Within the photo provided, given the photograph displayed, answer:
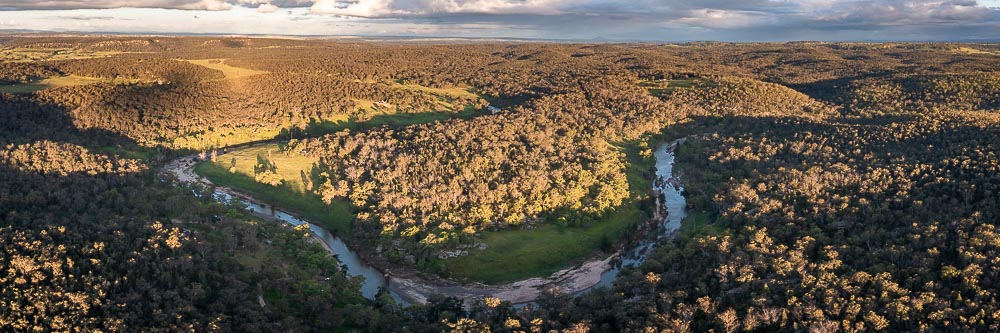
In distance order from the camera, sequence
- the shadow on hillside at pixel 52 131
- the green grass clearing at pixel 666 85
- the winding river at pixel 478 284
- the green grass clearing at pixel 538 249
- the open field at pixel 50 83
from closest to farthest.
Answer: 1. the winding river at pixel 478 284
2. the green grass clearing at pixel 538 249
3. the shadow on hillside at pixel 52 131
4. the open field at pixel 50 83
5. the green grass clearing at pixel 666 85

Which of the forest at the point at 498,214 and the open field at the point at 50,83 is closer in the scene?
the forest at the point at 498,214

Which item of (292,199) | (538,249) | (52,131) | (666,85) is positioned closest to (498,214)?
(538,249)

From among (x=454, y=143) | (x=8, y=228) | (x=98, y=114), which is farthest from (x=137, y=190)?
(x=98, y=114)

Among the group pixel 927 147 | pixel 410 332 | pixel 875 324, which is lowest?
pixel 410 332

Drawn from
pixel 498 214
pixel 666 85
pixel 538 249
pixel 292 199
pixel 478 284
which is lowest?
pixel 478 284

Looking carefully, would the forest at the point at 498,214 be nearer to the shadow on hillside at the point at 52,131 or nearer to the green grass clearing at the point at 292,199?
the green grass clearing at the point at 292,199

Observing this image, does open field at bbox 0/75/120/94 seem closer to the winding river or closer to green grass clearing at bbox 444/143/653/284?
the winding river

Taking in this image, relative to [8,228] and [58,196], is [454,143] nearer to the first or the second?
[58,196]

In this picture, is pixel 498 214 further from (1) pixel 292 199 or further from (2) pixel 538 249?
(1) pixel 292 199

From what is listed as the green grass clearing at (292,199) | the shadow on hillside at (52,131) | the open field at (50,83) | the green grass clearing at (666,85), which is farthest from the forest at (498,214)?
the green grass clearing at (666,85)
